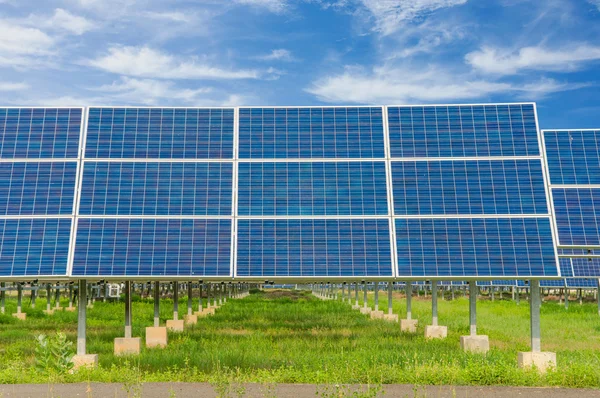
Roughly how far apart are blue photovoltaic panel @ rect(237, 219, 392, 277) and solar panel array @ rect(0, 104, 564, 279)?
33 mm

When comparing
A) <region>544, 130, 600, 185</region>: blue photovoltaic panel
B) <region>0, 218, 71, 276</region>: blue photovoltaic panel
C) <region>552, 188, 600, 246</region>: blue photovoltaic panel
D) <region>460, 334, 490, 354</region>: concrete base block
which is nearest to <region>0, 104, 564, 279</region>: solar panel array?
<region>0, 218, 71, 276</region>: blue photovoltaic panel

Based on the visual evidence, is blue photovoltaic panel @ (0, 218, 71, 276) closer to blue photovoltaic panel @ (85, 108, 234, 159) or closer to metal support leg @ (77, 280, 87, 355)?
metal support leg @ (77, 280, 87, 355)

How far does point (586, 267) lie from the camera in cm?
3734

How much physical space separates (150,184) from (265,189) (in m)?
3.11

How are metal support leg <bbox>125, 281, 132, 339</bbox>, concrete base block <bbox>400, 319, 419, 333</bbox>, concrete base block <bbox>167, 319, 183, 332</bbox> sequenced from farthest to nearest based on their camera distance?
concrete base block <bbox>167, 319, 183, 332</bbox> → concrete base block <bbox>400, 319, 419, 333</bbox> → metal support leg <bbox>125, 281, 132, 339</bbox>

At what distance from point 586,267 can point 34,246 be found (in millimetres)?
32256

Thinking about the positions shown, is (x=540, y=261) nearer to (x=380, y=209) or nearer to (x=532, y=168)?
(x=532, y=168)

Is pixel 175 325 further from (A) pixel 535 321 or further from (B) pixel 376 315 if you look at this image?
(A) pixel 535 321

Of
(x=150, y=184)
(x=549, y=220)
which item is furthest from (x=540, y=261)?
(x=150, y=184)

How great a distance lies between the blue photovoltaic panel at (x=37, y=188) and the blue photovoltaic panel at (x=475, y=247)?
29.0 ft

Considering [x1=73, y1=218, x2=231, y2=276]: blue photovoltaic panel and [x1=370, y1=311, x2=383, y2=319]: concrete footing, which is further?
[x1=370, y1=311, x2=383, y2=319]: concrete footing

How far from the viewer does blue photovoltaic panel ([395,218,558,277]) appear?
15.7 m

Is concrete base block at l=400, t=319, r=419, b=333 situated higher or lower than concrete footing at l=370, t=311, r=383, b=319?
lower

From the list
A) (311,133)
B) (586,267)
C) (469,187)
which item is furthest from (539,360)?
(586,267)
